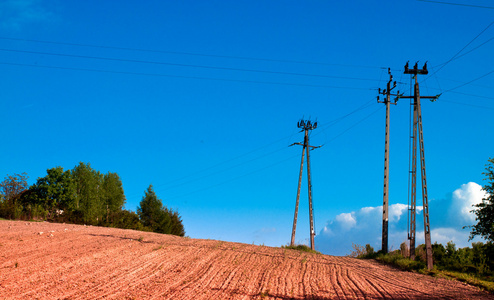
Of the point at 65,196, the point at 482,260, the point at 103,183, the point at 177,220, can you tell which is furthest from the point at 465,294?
the point at 103,183

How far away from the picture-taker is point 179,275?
56.7 ft

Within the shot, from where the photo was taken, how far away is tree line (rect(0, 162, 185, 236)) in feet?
185

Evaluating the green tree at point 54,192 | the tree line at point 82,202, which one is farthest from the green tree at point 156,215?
the green tree at point 54,192

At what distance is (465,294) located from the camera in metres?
16.0

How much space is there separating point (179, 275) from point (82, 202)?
Answer: 2111 inches

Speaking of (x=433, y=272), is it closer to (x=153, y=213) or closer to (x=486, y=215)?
(x=486, y=215)

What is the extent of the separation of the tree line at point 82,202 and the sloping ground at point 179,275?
1187 inches

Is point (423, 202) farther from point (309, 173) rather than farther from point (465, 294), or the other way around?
point (309, 173)

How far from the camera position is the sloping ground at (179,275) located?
14.3 meters

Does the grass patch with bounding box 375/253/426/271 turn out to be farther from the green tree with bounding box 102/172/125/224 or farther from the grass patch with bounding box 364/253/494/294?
the green tree with bounding box 102/172/125/224

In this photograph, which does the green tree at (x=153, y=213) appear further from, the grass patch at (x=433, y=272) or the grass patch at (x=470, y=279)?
the grass patch at (x=470, y=279)

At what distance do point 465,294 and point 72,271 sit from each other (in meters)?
15.6

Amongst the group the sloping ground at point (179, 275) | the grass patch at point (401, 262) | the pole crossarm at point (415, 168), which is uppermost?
the pole crossarm at point (415, 168)

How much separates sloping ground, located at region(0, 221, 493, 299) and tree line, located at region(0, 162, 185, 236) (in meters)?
30.2
